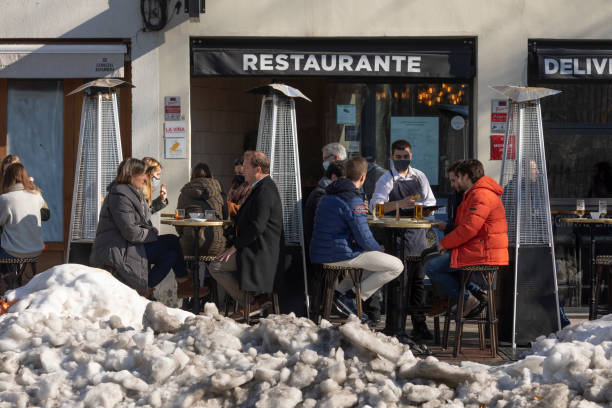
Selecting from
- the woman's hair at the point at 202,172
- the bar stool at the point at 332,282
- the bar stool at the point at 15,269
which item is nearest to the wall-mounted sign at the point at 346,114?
the woman's hair at the point at 202,172

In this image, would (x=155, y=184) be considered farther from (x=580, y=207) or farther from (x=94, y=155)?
(x=580, y=207)

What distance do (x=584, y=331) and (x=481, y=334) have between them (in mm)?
3148

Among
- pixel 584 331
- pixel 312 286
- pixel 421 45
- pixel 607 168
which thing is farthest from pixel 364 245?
pixel 607 168

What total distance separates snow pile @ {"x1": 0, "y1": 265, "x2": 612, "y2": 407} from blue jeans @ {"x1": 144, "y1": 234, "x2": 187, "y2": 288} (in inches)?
143

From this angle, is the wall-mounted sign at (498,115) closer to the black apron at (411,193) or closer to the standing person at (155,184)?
the black apron at (411,193)

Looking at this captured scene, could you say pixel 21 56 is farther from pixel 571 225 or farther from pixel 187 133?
pixel 571 225

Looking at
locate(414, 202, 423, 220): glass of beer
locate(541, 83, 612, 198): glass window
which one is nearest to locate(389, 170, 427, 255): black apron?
locate(414, 202, 423, 220): glass of beer

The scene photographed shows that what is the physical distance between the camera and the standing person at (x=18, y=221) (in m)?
8.77

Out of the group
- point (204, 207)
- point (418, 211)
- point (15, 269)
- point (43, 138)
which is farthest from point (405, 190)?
point (43, 138)

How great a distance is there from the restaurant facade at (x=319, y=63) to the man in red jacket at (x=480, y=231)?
10.4 feet

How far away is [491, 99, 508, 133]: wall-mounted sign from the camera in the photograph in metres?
10.5

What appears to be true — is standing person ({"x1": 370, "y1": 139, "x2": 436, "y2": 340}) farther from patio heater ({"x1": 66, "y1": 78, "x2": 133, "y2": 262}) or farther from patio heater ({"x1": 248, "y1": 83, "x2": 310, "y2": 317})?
patio heater ({"x1": 66, "y1": 78, "x2": 133, "y2": 262})

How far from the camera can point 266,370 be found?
384 centimetres

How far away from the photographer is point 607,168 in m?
10.8
